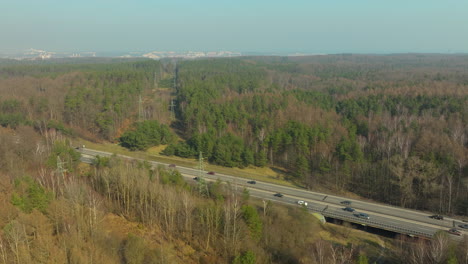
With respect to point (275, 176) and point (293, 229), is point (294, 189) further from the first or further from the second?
point (293, 229)

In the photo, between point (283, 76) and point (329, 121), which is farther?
point (283, 76)

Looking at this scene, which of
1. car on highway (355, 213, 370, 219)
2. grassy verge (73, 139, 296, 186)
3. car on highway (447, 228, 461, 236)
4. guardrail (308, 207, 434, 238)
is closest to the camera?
car on highway (447, 228, 461, 236)

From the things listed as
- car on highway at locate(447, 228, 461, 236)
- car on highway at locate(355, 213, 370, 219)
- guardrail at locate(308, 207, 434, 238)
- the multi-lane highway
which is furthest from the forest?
car on highway at locate(447, 228, 461, 236)

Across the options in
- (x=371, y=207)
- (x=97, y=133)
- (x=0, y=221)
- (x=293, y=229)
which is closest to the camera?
(x=0, y=221)

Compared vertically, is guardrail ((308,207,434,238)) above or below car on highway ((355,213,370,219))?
below

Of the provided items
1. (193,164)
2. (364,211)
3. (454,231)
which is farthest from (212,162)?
(454,231)

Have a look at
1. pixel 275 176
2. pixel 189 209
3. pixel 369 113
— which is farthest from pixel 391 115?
pixel 189 209

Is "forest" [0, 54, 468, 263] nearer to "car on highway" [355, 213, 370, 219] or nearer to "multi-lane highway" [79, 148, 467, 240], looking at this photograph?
"multi-lane highway" [79, 148, 467, 240]
